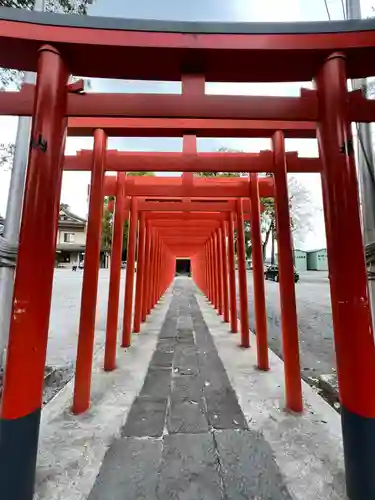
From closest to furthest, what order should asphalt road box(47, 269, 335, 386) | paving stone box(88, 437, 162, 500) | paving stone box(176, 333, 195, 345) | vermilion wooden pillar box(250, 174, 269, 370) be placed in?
paving stone box(88, 437, 162, 500) → vermilion wooden pillar box(250, 174, 269, 370) → asphalt road box(47, 269, 335, 386) → paving stone box(176, 333, 195, 345)

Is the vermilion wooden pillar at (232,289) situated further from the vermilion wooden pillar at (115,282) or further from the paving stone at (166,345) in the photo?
the vermilion wooden pillar at (115,282)

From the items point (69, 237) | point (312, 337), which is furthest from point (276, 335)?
point (69, 237)

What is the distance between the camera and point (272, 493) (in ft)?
5.76

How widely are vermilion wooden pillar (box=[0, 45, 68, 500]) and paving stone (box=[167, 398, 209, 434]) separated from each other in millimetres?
1235

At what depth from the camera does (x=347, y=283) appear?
1746mm

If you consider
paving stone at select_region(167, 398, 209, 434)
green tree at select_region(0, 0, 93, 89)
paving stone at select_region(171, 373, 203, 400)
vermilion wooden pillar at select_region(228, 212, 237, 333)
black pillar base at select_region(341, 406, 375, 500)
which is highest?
green tree at select_region(0, 0, 93, 89)

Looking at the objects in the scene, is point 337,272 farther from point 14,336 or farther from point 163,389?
point 163,389

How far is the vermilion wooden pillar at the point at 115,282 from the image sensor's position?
12.5ft

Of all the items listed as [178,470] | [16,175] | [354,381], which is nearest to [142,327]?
[16,175]

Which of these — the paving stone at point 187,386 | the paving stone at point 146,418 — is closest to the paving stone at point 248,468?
the paving stone at point 146,418

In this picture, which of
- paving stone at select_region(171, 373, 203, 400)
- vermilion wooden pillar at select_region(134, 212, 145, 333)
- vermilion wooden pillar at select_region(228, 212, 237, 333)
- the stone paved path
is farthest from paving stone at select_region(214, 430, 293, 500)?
vermilion wooden pillar at select_region(134, 212, 145, 333)

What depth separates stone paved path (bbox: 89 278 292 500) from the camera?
179 centimetres

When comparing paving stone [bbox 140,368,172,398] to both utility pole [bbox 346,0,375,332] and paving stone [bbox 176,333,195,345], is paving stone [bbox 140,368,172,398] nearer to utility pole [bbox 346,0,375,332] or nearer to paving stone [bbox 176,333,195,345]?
paving stone [bbox 176,333,195,345]

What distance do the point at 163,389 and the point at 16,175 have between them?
10.2ft
